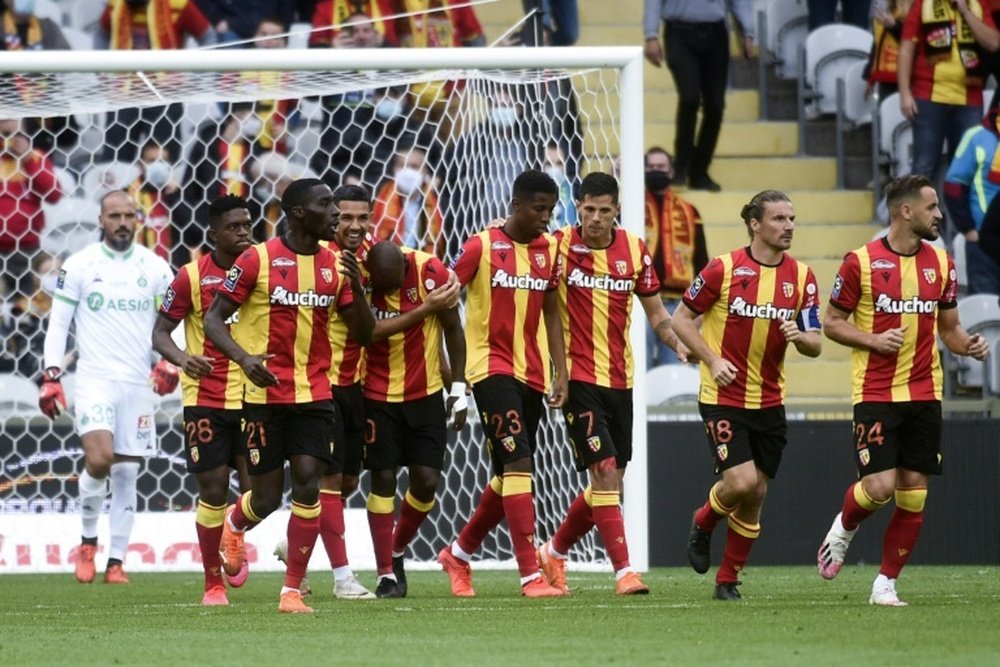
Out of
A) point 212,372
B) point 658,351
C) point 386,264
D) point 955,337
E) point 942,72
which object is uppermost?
point 942,72

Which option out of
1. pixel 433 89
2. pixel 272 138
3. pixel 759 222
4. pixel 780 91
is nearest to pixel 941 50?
pixel 780 91

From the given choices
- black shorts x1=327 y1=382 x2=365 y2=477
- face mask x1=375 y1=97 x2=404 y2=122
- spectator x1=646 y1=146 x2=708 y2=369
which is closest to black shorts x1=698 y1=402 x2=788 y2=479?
black shorts x1=327 y1=382 x2=365 y2=477

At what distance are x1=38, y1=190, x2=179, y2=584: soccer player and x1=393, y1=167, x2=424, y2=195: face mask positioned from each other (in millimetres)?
2376

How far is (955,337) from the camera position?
8.75 metres

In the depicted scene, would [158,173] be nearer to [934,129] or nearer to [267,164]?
[267,164]

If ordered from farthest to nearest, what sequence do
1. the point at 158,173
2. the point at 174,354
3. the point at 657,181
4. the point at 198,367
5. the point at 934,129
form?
the point at 934,129 < the point at 657,181 < the point at 158,173 < the point at 174,354 < the point at 198,367

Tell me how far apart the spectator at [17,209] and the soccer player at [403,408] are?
14.5 feet

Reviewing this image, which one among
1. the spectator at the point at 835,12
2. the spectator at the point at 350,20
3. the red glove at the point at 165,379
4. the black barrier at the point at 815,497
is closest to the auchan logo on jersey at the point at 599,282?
the black barrier at the point at 815,497

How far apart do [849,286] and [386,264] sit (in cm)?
225

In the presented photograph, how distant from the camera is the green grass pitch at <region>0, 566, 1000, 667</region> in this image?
6281 millimetres

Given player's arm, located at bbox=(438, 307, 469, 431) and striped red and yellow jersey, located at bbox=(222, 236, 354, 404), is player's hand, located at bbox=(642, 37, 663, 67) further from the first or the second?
striped red and yellow jersey, located at bbox=(222, 236, 354, 404)

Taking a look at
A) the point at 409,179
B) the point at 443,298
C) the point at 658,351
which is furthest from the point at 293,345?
the point at 658,351

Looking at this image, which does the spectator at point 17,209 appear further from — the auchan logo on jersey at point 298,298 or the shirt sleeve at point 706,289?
the shirt sleeve at point 706,289

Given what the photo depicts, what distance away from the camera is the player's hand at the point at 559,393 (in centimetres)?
Result: 912
